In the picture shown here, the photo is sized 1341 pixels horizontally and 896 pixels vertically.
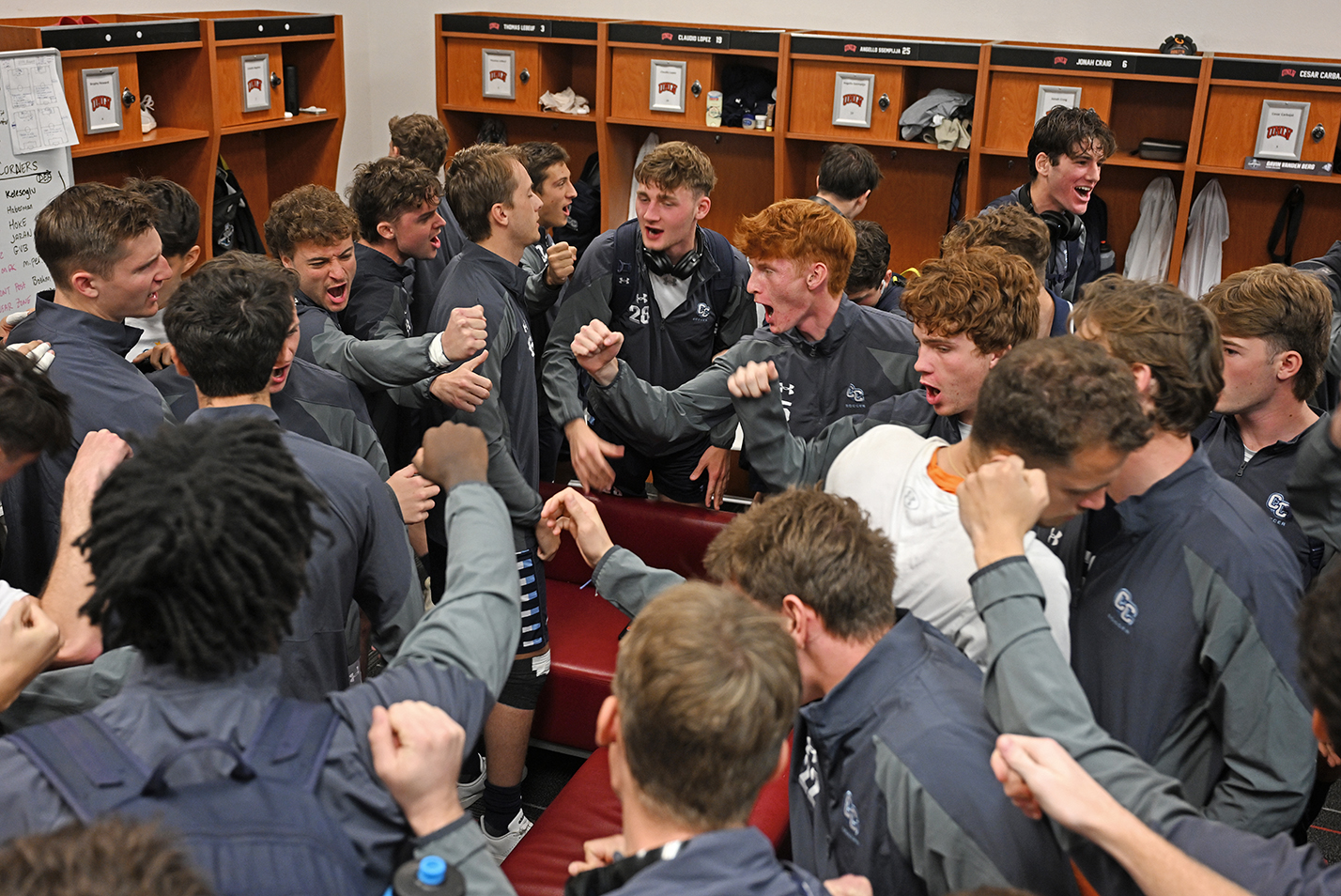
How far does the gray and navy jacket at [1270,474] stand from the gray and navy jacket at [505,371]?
5.57ft

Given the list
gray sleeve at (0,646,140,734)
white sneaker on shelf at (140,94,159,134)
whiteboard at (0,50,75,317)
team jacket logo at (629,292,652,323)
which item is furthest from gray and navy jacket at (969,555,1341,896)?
white sneaker on shelf at (140,94,159,134)

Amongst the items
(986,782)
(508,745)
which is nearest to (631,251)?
(508,745)

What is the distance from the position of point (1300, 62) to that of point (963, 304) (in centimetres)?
406

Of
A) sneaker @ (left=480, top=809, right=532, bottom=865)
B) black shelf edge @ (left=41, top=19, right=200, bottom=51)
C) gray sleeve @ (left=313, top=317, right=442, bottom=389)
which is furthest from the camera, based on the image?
black shelf edge @ (left=41, top=19, right=200, bottom=51)

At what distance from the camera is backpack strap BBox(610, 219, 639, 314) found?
3674 millimetres

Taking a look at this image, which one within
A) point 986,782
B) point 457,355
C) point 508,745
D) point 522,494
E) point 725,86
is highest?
point 725,86

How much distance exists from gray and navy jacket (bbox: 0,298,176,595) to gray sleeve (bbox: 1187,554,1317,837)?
6.35ft

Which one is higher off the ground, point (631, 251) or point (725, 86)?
point (725, 86)

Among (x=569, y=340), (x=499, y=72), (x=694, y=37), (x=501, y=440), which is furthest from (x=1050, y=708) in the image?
(x=499, y=72)

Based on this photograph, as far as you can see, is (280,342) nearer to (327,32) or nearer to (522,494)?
(522,494)

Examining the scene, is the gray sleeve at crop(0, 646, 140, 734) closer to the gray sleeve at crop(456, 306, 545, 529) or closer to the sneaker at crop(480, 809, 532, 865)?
the gray sleeve at crop(456, 306, 545, 529)

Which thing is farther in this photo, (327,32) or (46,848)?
(327,32)

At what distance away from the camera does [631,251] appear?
145 inches

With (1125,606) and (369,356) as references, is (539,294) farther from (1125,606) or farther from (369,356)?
(1125,606)
